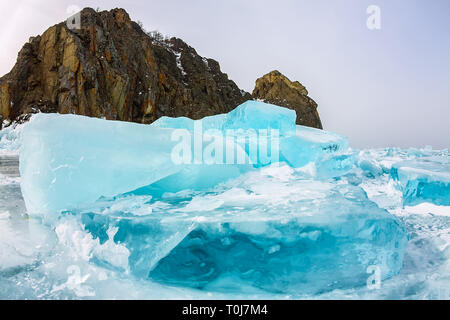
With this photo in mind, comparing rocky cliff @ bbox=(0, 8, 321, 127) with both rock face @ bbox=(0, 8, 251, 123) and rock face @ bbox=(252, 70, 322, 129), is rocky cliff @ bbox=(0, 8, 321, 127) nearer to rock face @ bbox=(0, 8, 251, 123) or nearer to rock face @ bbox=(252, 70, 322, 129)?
rock face @ bbox=(0, 8, 251, 123)

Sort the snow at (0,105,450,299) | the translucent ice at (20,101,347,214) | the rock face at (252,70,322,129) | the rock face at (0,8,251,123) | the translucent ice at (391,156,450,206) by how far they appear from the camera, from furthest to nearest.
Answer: the rock face at (252,70,322,129)
the rock face at (0,8,251,123)
the translucent ice at (391,156,450,206)
the translucent ice at (20,101,347,214)
the snow at (0,105,450,299)

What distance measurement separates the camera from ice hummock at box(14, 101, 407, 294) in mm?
1448

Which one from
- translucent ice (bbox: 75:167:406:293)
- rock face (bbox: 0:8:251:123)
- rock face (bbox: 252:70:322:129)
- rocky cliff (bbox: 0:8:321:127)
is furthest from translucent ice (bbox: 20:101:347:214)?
rock face (bbox: 252:70:322:129)

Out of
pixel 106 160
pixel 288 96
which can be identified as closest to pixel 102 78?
pixel 106 160

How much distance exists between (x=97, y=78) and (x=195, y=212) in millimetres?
26064

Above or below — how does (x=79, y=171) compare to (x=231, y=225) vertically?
above

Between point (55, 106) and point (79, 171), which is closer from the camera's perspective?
point (79, 171)

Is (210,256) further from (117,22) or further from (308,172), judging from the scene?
(117,22)

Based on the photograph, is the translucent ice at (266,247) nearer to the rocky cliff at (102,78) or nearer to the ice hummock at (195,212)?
the ice hummock at (195,212)

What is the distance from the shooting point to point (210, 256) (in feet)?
4.83

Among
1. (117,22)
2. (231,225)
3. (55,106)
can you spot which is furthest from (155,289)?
(117,22)

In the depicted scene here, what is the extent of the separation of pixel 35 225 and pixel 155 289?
56.5 inches

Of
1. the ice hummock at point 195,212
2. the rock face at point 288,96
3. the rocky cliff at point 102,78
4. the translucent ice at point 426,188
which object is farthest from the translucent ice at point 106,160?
the rock face at point 288,96
